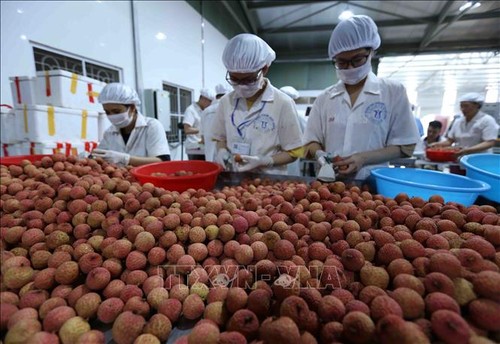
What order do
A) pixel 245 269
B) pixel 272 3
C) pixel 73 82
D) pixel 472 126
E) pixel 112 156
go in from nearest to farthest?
pixel 245 269
pixel 112 156
pixel 73 82
pixel 472 126
pixel 272 3

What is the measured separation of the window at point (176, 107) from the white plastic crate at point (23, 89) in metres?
2.67

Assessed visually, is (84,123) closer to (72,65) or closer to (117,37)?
(72,65)

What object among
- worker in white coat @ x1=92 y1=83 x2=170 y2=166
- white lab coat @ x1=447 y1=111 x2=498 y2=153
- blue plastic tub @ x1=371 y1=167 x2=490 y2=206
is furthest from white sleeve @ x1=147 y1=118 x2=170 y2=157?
white lab coat @ x1=447 y1=111 x2=498 y2=153

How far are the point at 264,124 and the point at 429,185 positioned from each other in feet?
3.31

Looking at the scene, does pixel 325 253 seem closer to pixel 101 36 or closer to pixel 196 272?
pixel 196 272

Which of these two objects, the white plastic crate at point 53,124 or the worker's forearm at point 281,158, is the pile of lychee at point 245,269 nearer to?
the worker's forearm at point 281,158

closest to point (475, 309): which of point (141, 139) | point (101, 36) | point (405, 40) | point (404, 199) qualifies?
point (404, 199)

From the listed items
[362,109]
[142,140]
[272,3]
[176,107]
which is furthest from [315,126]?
[272,3]

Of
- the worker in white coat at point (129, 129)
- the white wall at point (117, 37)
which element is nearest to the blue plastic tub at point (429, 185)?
the worker in white coat at point (129, 129)

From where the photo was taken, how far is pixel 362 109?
5.05ft

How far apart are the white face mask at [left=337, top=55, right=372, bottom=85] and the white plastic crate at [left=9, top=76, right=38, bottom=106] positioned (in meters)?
2.41

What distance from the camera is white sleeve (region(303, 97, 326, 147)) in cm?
170

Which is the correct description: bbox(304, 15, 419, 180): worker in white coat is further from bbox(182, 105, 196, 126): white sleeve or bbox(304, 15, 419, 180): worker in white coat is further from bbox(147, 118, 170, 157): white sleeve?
bbox(182, 105, 196, 126): white sleeve

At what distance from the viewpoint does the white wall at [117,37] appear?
229 centimetres
